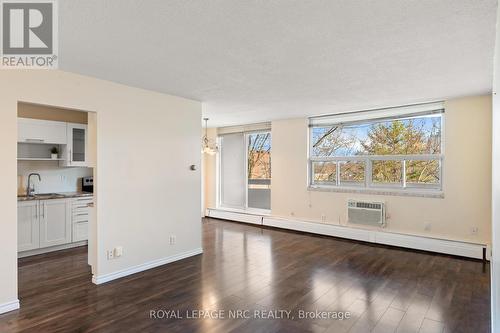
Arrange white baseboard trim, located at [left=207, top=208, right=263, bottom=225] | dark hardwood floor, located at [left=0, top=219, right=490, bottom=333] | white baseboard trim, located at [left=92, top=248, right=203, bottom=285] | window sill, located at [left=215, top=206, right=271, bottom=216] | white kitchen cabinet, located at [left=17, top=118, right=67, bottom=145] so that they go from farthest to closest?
1. window sill, located at [left=215, top=206, right=271, bottom=216]
2. white baseboard trim, located at [left=207, top=208, right=263, bottom=225]
3. white kitchen cabinet, located at [left=17, top=118, right=67, bottom=145]
4. white baseboard trim, located at [left=92, top=248, right=203, bottom=285]
5. dark hardwood floor, located at [left=0, top=219, right=490, bottom=333]

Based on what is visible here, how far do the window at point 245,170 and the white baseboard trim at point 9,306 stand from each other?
517 centimetres

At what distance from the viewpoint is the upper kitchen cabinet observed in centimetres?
500

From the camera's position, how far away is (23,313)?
2771 millimetres

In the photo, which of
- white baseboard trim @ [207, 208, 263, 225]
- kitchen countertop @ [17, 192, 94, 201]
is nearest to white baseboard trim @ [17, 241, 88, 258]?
kitchen countertop @ [17, 192, 94, 201]

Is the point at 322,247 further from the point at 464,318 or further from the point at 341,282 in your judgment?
the point at 464,318

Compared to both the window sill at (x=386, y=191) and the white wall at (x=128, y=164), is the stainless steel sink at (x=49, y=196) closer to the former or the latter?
the white wall at (x=128, y=164)

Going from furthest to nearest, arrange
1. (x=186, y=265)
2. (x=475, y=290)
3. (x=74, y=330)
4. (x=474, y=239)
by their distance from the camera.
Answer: (x=474, y=239) → (x=186, y=265) → (x=475, y=290) → (x=74, y=330)

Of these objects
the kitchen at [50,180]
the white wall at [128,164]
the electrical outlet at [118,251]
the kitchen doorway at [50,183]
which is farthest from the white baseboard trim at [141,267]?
the kitchen doorway at [50,183]

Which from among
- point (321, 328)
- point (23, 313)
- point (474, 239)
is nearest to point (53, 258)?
point (23, 313)

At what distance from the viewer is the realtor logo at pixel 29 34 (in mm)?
1951

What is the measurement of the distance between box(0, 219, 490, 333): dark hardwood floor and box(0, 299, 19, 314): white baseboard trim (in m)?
0.07

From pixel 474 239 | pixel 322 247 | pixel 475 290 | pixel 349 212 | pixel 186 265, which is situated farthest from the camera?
pixel 349 212

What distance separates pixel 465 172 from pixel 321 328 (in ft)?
11.7

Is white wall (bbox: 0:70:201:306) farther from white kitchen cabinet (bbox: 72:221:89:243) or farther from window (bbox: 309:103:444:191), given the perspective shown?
window (bbox: 309:103:444:191)
